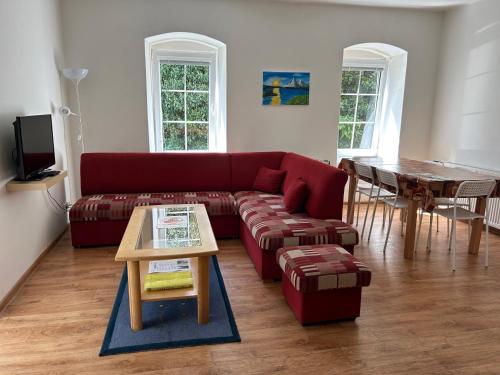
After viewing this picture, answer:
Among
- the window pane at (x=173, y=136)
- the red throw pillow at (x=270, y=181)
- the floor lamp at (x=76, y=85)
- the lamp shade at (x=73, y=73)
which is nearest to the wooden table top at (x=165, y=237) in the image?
the red throw pillow at (x=270, y=181)

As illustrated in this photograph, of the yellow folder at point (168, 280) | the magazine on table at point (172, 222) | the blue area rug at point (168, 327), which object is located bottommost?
the blue area rug at point (168, 327)

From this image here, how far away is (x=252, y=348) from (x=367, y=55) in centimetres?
446

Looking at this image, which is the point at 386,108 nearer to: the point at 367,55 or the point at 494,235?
the point at 367,55

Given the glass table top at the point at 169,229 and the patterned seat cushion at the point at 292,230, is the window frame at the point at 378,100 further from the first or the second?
the glass table top at the point at 169,229

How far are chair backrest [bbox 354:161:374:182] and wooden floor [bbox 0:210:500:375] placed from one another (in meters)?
1.06

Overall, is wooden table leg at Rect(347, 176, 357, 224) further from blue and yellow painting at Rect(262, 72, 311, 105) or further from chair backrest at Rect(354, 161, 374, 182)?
blue and yellow painting at Rect(262, 72, 311, 105)

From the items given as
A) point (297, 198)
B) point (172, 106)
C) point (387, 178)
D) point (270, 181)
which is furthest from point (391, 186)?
point (172, 106)

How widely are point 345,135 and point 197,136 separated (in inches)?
83.8

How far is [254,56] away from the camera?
4.50 metres

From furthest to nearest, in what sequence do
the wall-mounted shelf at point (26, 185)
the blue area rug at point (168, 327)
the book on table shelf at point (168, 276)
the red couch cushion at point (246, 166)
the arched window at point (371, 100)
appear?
1. the arched window at point (371, 100)
2. the red couch cushion at point (246, 166)
3. the wall-mounted shelf at point (26, 185)
4. the book on table shelf at point (168, 276)
5. the blue area rug at point (168, 327)

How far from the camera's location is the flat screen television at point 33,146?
2592mm

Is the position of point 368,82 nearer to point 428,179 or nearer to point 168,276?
point 428,179

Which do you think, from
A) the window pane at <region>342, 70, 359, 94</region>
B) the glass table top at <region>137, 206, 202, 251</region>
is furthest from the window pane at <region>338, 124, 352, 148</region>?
the glass table top at <region>137, 206, 202, 251</region>

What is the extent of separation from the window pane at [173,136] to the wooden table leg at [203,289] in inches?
116
